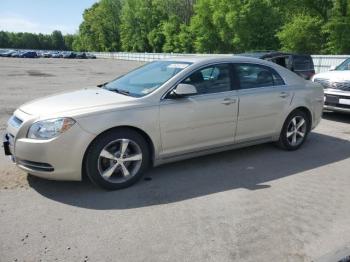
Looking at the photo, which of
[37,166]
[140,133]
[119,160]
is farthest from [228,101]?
[37,166]

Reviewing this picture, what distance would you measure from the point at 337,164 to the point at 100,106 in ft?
11.8

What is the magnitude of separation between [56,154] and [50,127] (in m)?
0.30

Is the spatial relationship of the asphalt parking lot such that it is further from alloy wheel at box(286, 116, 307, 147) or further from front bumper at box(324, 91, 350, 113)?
front bumper at box(324, 91, 350, 113)

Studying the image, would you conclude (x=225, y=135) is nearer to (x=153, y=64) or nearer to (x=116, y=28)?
(x=153, y=64)

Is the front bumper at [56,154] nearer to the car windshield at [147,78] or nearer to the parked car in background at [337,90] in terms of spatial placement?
the car windshield at [147,78]

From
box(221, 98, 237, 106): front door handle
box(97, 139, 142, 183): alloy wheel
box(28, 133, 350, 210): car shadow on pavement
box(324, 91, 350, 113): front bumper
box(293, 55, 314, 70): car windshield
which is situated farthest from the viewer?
box(293, 55, 314, 70): car windshield

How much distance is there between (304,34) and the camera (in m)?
38.6

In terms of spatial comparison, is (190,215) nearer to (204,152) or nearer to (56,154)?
(204,152)

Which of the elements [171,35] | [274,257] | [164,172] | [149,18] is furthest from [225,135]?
[149,18]

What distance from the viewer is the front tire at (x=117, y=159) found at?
4.27 meters

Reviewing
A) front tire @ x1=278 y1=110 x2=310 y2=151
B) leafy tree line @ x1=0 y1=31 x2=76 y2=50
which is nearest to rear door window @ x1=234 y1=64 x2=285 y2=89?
front tire @ x1=278 y1=110 x2=310 y2=151

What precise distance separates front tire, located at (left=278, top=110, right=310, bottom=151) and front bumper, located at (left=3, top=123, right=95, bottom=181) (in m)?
3.28

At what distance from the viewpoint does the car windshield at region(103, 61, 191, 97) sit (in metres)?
4.83

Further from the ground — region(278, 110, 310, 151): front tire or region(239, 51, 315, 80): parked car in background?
region(239, 51, 315, 80): parked car in background
